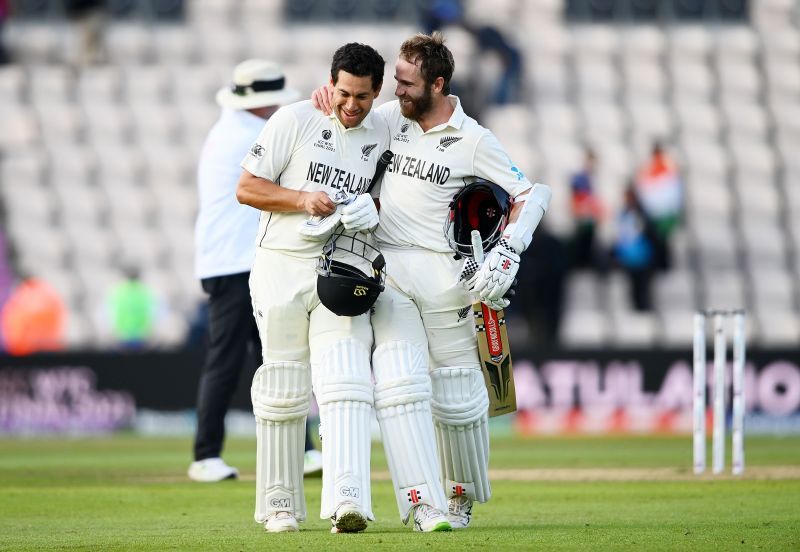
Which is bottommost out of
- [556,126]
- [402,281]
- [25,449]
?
[25,449]

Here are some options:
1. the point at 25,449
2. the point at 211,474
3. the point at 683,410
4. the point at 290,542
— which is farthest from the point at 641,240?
the point at 290,542

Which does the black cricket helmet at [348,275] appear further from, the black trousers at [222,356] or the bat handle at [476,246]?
the black trousers at [222,356]

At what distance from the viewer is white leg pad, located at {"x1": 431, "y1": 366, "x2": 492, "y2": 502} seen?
6168 millimetres

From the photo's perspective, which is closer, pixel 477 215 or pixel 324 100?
pixel 324 100

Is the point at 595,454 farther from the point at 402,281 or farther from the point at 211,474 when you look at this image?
the point at 402,281

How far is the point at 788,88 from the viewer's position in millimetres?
20438

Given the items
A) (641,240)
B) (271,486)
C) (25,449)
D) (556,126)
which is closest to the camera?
(271,486)

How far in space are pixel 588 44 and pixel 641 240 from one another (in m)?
4.56

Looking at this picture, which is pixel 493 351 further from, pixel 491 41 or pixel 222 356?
pixel 491 41

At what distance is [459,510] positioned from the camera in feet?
20.6

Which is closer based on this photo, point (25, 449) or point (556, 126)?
point (25, 449)

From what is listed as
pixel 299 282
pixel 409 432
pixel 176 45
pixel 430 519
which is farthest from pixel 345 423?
pixel 176 45

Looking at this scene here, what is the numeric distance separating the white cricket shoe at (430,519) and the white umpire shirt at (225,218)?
290cm

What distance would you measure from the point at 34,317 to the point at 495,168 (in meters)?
11.0
